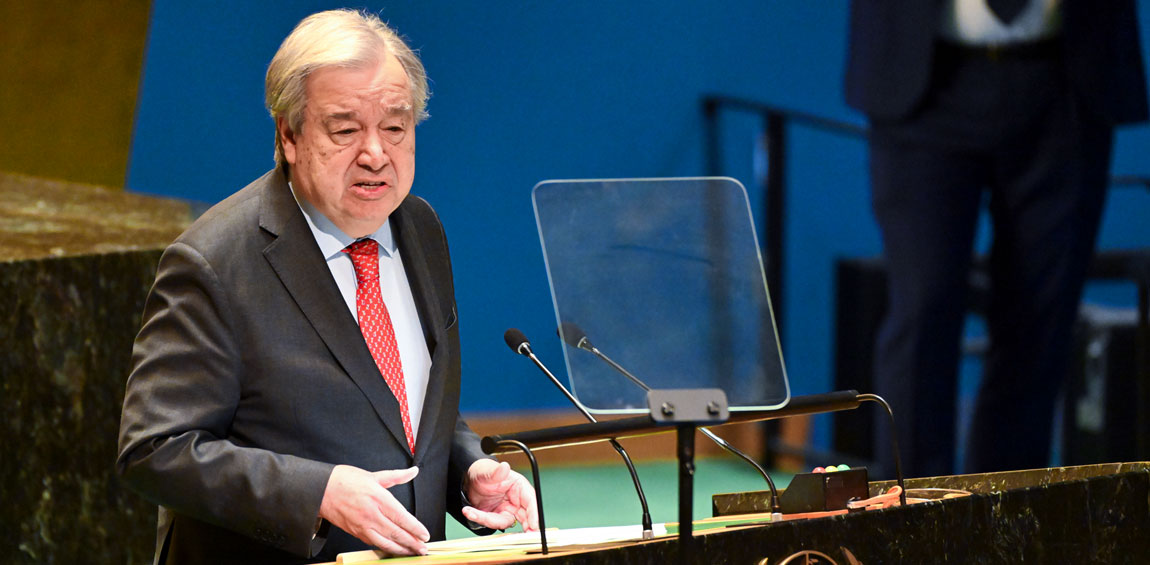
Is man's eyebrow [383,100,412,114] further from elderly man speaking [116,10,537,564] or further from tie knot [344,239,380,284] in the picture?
tie knot [344,239,380,284]

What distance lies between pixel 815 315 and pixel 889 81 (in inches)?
75.7

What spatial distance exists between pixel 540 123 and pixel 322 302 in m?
3.04

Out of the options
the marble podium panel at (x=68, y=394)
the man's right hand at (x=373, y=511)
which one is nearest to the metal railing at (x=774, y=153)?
the marble podium panel at (x=68, y=394)

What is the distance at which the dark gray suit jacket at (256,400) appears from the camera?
68.6 inches

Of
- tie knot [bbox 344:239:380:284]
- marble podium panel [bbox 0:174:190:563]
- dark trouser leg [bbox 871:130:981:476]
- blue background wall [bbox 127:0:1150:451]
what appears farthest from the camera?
blue background wall [bbox 127:0:1150:451]

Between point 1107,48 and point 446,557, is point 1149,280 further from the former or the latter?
point 446,557

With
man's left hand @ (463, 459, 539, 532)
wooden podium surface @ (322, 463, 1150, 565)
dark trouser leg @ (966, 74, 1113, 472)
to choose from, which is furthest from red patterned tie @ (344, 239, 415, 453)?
dark trouser leg @ (966, 74, 1113, 472)

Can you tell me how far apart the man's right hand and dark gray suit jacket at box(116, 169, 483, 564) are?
22mm

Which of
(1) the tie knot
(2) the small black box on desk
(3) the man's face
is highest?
(3) the man's face

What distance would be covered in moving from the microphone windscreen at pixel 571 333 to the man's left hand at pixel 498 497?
253mm

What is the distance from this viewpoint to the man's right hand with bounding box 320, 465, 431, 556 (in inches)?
64.1

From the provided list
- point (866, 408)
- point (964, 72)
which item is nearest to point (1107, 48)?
point (964, 72)

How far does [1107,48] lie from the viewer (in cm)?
351

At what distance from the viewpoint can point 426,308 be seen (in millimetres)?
2055
